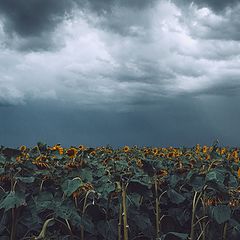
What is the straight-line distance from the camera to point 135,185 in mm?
3727

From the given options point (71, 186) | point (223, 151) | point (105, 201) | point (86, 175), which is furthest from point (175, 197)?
point (223, 151)

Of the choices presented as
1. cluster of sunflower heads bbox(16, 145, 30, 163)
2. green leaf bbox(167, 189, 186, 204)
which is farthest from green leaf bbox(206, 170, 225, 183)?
cluster of sunflower heads bbox(16, 145, 30, 163)

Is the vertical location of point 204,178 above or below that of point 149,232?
above

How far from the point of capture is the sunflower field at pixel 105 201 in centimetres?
366

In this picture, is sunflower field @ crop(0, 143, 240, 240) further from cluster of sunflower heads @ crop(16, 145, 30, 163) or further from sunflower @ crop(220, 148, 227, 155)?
sunflower @ crop(220, 148, 227, 155)

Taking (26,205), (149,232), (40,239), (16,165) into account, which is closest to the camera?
(40,239)

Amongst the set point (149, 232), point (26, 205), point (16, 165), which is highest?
point (16, 165)

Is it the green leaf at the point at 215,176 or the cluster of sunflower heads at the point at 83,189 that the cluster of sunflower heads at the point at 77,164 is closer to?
the cluster of sunflower heads at the point at 83,189

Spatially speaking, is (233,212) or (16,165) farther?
(233,212)

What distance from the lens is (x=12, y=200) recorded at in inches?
139

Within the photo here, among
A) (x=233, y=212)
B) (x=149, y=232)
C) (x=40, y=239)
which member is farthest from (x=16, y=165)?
(x=233, y=212)

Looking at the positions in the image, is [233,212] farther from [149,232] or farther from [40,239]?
[40,239]

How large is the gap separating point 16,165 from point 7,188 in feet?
0.75

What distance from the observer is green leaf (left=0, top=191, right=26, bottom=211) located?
3504mm
